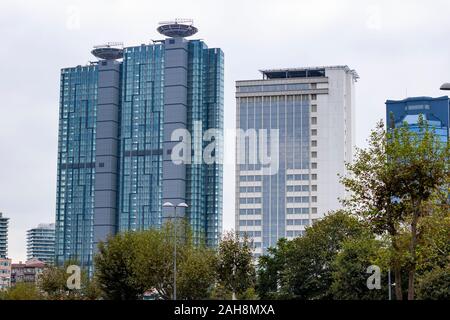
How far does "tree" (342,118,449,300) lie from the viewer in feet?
106

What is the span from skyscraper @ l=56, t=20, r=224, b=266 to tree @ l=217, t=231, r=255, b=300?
89529mm

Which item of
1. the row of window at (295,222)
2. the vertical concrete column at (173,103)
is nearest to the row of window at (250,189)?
the row of window at (295,222)

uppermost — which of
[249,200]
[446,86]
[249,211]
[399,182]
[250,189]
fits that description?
[250,189]

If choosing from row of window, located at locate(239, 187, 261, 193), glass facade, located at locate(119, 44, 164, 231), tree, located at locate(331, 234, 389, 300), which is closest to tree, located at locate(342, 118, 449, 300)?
tree, located at locate(331, 234, 389, 300)

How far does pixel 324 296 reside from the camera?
67.4 metres

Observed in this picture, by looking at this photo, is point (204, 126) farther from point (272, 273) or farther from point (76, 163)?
point (272, 273)

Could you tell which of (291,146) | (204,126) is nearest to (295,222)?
(291,146)

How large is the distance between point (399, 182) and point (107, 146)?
13828cm

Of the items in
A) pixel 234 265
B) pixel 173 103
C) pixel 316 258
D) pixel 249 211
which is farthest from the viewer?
pixel 173 103

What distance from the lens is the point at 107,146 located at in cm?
16725

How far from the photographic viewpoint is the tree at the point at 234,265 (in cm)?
6225

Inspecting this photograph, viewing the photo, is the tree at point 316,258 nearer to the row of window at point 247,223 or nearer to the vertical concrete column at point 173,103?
the row of window at point 247,223
